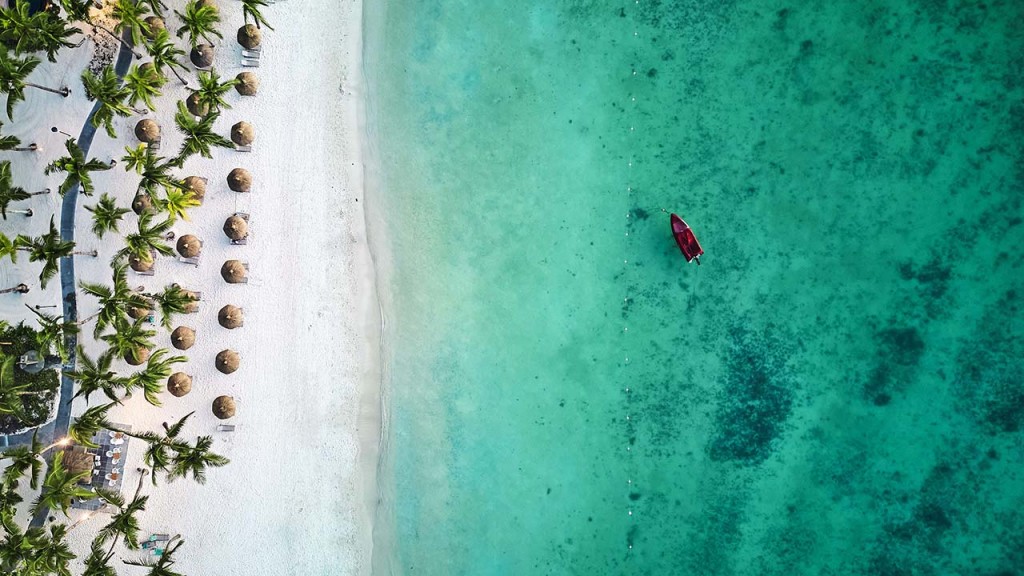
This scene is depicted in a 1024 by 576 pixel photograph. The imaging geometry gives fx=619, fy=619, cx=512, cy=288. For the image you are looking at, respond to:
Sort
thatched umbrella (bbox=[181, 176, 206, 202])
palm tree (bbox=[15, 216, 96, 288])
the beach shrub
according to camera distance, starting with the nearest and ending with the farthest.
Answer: palm tree (bbox=[15, 216, 96, 288]) < thatched umbrella (bbox=[181, 176, 206, 202]) < the beach shrub

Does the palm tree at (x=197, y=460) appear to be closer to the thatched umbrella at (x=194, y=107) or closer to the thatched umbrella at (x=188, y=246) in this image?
the thatched umbrella at (x=188, y=246)

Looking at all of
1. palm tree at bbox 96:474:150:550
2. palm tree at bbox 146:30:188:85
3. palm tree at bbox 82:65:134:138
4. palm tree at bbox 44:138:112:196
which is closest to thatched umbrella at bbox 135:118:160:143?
palm tree at bbox 82:65:134:138

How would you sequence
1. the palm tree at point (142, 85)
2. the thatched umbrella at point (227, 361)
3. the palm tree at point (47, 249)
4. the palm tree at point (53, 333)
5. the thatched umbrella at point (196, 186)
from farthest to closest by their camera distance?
the thatched umbrella at point (227, 361) → the thatched umbrella at point (196, 186) → the palm tree at point (53, 333) → the palm tree at point (47, 249) → the palm tree at point (142, 85)

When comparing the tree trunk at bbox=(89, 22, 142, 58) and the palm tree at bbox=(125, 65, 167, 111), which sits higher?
the tree trunk at bbox=(89, 22, 142, 58)

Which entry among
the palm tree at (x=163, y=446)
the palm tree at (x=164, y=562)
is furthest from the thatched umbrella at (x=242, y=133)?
the palm tree at (x=164, y=562)

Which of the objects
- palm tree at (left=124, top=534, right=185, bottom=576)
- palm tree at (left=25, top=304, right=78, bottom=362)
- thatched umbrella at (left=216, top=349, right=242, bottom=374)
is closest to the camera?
palm tree at (left=124, top=534, right=185, bottom=576)

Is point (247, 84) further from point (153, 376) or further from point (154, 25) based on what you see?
point (153, 376)

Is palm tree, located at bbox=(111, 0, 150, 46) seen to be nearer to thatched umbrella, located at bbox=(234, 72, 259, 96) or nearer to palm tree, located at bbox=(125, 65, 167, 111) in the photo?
palm tree, located at bbox=(125, 65, 167, 111)

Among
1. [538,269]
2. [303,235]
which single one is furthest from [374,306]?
[538,269]
